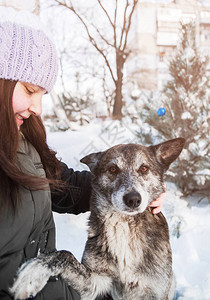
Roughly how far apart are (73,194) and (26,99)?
3.58 feet

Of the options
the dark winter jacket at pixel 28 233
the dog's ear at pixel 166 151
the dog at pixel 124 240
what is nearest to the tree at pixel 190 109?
the dog's ear at pixel 166 151

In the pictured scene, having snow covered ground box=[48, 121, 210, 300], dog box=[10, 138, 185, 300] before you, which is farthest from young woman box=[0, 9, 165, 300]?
snow covered ground box=[48, 121, 210, 300]

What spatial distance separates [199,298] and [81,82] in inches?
749

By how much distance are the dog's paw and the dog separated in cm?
8

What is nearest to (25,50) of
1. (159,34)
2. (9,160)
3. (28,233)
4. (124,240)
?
(9,160)

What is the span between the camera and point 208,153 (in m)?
4.74

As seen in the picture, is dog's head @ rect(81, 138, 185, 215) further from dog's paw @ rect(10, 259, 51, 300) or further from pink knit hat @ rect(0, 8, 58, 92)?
pink knit hat @ rect(0, 8, 58, 92)

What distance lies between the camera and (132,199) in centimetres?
202

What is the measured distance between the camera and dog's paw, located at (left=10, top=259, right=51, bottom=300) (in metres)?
1.52

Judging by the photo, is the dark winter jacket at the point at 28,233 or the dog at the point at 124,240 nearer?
the dark winter jacket at the point at 28,233

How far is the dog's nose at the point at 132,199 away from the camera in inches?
79.7

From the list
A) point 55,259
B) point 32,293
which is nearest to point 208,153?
point 55,259

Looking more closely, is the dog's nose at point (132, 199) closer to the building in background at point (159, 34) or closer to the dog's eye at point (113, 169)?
the dog's eye at point (113, 169)

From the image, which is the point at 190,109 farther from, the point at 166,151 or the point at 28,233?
the point at 28,233
